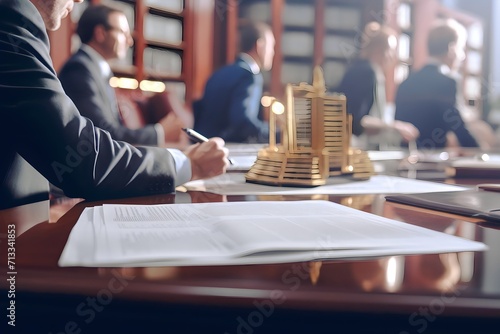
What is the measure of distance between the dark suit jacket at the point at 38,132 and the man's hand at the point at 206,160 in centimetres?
20

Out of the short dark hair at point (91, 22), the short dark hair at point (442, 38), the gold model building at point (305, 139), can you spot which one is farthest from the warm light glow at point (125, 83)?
the gold model building at point (305, 139)

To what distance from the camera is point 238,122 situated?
2971 mm

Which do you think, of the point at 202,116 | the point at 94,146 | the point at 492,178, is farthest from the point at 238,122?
the point at 94,146

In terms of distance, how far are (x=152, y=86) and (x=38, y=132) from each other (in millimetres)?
3758

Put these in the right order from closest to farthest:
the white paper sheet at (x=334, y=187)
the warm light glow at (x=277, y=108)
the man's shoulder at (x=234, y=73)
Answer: the white paper sheet at (x=334, y=187) < the warm light glow at (x=277, y=108) < the man's shoulder at (x=234, y=73)

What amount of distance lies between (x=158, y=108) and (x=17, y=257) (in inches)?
142

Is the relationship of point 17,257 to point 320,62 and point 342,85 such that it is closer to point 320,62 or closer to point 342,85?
point 342,85

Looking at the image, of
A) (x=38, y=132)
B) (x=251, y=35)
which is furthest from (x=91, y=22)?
(x=38, y=132)

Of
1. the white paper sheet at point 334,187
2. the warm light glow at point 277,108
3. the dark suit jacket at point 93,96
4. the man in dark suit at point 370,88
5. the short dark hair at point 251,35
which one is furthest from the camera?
the short dark hair at point 251,35

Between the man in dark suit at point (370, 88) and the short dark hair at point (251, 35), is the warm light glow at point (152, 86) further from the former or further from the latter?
the man in dark suit at point (370, 88)

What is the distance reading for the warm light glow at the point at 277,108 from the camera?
1.08m

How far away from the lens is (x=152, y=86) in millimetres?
4418

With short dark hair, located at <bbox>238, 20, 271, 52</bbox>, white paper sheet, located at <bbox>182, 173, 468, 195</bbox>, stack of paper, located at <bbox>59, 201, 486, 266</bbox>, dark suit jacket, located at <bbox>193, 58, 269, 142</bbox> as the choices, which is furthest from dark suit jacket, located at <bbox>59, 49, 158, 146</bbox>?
stack of paper, located at <bbox>59, 201, 486, 266</bbox>

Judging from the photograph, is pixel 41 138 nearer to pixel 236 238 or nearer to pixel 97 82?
pixel 236 238
